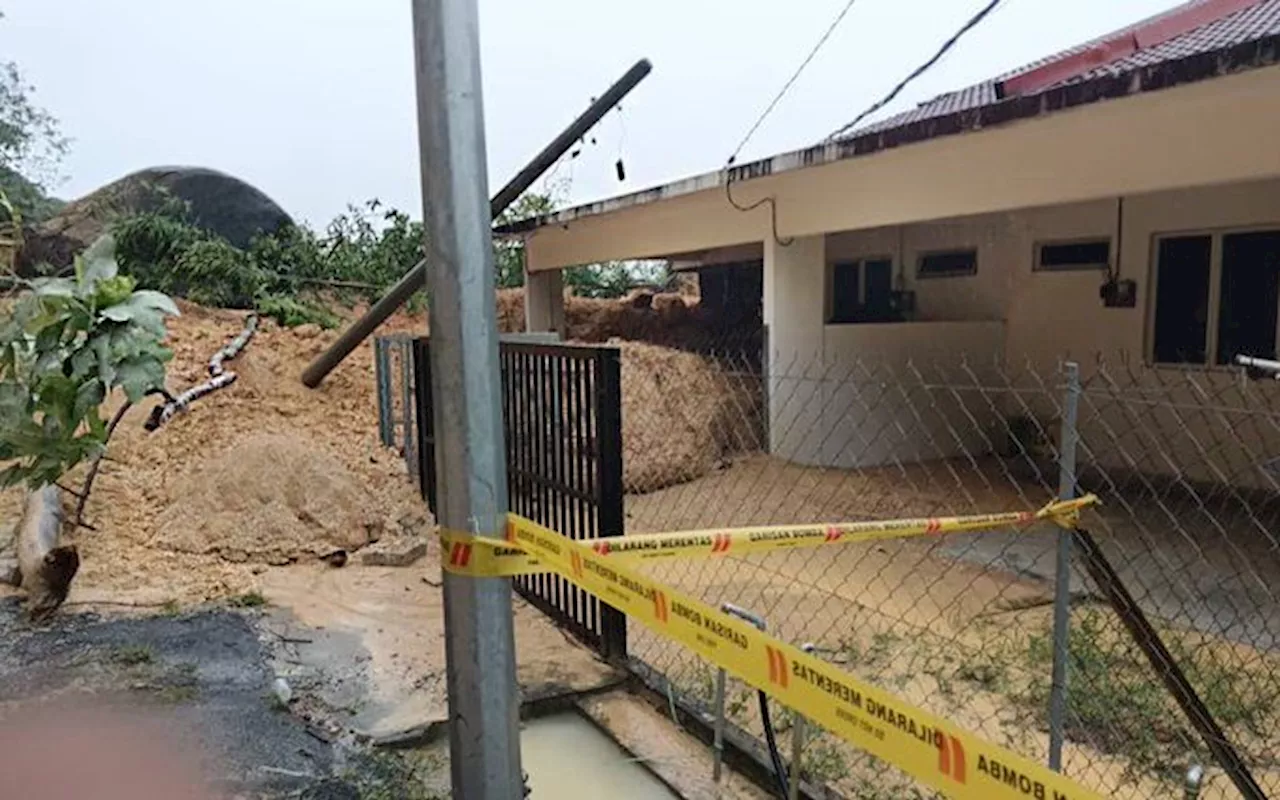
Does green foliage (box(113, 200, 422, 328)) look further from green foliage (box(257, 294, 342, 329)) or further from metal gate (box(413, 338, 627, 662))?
metal gate (box(413, 338, 627, 662))

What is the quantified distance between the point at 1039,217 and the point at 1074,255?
2.12 feet

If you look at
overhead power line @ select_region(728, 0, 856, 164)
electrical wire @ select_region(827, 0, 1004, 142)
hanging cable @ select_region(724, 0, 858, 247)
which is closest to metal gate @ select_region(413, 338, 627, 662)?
electrical wire @ select_region(827, 0, 1004, 142)

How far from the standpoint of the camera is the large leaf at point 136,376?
3.88 m

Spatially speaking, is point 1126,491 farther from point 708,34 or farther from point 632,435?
point 708,34

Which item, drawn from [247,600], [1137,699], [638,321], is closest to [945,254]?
[638,321]

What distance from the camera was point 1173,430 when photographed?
8.02 metres

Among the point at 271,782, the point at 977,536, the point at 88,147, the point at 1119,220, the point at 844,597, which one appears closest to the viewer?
the point at 271,782

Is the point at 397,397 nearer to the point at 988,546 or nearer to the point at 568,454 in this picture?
the point at 568,454

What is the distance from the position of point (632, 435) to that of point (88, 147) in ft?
56.9

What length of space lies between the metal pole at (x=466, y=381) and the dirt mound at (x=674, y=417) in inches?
263

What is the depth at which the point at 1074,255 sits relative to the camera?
30.1ft

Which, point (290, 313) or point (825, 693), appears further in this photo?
point (290, 313)

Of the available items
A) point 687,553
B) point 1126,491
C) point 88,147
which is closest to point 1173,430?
point 1126,491

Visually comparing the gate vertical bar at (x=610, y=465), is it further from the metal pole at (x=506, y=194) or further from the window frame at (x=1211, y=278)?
the window frame at (x=1211, y=278)
